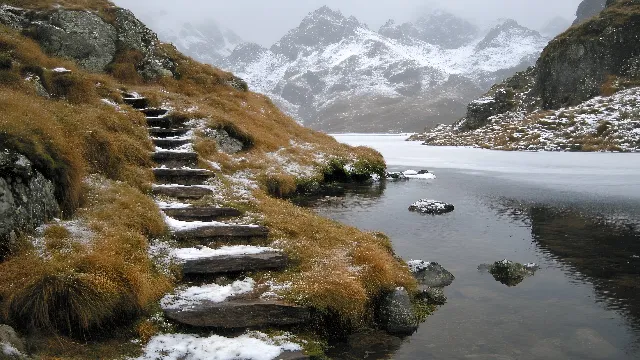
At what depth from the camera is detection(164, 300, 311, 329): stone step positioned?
8.05m

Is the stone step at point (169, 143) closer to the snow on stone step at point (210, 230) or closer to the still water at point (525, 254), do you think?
the still water at point (525, 254)

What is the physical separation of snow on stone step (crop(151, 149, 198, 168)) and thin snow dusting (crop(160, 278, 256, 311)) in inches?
325

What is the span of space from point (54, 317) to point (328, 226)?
7.62 metres

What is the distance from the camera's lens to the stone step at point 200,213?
12.1m

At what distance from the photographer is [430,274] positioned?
11641mm

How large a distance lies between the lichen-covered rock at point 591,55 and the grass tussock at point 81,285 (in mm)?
77817

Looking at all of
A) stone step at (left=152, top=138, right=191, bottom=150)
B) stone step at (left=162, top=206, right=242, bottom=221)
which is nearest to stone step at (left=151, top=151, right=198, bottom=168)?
stone step at (left=152, top=138, right=191, bottom=150)

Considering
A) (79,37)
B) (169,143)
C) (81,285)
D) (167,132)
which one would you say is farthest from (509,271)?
(79,37)

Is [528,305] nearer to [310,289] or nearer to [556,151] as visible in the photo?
[310,289]

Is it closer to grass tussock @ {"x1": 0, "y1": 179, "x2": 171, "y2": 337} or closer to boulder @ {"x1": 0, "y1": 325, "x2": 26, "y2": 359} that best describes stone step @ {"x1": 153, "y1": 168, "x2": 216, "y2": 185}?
grass tussock @ {"x1": 0, "y1": 179, "x2": 171, "y2": 337}

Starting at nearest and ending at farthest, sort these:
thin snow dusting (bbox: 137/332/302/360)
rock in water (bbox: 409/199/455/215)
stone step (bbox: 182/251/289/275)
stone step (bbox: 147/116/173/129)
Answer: thin snow dusting (bbox: 137/332/302/360) < stone step (bbox: 182/251/289/275) < stone step (bbox: 147/116/173/129) < rock in water (bbox: 409/199/455/215)

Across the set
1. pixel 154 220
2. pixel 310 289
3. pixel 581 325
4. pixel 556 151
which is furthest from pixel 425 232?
pixel 556 151

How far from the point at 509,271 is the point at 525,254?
238 cm

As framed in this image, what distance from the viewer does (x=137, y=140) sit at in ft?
54.0
